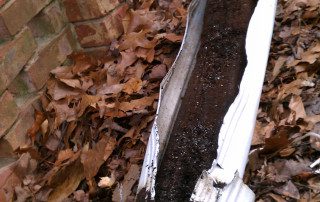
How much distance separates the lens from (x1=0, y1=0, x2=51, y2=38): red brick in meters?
1.77

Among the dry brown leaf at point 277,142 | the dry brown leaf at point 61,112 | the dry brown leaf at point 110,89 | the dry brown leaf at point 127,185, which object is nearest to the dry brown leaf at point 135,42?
the dry brown leaf at point 110,89

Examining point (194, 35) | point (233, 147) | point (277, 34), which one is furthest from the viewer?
point (277, 34)

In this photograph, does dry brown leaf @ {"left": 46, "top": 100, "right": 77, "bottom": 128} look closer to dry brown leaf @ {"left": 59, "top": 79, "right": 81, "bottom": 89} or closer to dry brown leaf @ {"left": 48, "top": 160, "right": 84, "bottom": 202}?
dry brown leaf @ {"left": 59, "top": 79, "right": 81, "bottom": 89}

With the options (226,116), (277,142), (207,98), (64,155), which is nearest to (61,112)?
(64,155)

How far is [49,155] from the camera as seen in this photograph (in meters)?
1.89

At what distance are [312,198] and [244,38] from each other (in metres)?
0.75

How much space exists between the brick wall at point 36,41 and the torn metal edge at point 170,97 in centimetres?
44

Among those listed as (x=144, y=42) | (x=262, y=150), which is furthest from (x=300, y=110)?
(x=144, y=42)

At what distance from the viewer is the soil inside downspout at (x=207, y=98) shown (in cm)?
154

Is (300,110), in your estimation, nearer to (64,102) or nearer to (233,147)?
(233,147)

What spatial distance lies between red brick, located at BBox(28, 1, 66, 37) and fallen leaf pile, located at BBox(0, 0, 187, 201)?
180 mm

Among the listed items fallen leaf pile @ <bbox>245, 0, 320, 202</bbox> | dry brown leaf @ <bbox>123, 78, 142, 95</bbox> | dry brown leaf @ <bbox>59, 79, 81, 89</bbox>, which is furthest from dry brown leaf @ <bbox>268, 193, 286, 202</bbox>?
dry brown leaf @ <bbox>59, 79, 81, 89</bbox>

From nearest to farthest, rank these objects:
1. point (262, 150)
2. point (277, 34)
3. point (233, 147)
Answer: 1. point (233, 147)
2. point (262, 150)
3. point (277, 34)

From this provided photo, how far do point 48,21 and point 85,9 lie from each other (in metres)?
0.20
